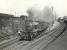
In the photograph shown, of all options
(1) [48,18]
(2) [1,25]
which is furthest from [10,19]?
(1) [48,18]

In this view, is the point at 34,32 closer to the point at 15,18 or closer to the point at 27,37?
the point at 27,37

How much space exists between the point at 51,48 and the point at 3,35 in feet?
29.1

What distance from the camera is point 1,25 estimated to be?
71.9 feet

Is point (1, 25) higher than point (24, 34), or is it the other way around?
point (1, 25)

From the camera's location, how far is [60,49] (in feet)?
50.7

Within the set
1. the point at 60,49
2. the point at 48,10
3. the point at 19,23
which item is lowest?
the point at 60,49

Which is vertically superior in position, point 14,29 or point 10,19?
point 10,19

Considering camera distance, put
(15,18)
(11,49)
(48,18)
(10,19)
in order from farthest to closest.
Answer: (48,18)
(15,18)
(10,19)
(11,49)

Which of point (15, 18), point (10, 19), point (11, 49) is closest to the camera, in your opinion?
point (11, 49)

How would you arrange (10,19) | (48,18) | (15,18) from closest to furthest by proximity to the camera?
(10,19), (15,18), (48,18)

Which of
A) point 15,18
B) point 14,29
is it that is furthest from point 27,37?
point 15,18

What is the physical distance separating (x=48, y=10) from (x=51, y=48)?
27.6m

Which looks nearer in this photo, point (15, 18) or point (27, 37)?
point (27, 37)

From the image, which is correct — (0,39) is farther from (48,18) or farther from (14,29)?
(48,18)
